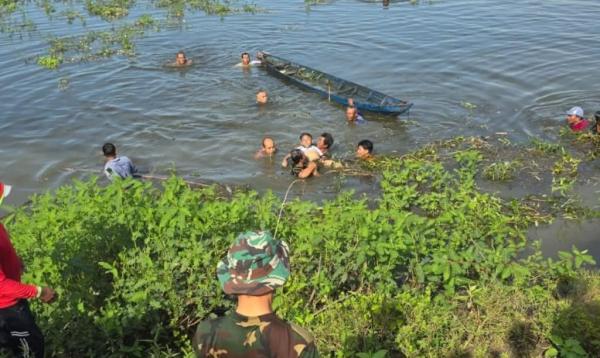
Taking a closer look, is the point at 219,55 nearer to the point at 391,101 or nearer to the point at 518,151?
the point at 391,101

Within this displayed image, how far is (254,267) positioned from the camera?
103 inches

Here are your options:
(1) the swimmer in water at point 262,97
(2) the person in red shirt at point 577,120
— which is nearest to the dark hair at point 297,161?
(1) the swimmer in water at point 262,97

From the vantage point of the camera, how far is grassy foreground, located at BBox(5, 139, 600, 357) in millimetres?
4703

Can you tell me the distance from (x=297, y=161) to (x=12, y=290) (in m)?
6.61

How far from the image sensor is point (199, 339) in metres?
2.77

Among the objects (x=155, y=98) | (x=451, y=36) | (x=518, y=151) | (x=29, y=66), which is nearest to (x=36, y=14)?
(x=29, y=66)

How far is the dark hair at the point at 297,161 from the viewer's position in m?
10.1

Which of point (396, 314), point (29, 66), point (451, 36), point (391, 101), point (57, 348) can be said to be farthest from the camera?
point (451, 36)

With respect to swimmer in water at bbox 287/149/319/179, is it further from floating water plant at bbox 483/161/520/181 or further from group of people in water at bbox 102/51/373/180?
floating water plant at bbox 483/161/520/181

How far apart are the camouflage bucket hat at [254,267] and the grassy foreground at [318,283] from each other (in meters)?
2.01

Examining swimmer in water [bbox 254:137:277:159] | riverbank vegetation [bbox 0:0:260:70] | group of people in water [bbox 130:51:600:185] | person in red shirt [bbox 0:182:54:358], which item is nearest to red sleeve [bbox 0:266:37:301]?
person in red shirt [bbox 0:182:54:358]

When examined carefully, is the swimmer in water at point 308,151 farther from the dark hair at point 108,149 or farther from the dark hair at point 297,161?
the dark hair at point 108,149

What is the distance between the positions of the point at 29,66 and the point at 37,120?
4798mm

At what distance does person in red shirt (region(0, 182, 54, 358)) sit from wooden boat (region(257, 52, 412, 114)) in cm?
934
